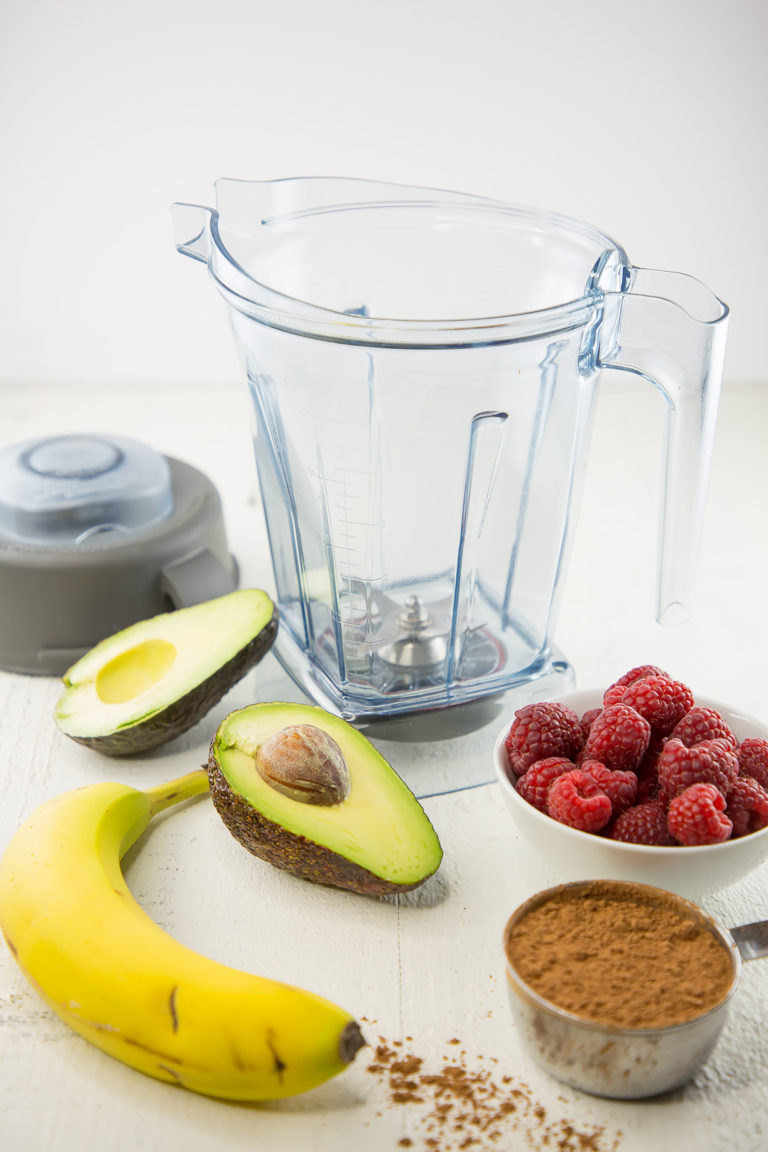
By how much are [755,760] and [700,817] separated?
0.08 m

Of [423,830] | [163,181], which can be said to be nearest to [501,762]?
[423,830]

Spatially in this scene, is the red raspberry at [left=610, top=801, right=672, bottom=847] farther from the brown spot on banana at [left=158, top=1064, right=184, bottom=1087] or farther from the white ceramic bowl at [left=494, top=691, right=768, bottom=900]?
the brown spot on banana at [left=158, top=1064, right=184, bottom=1087]

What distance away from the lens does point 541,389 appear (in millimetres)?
714

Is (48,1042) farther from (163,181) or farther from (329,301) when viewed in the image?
(163,181)

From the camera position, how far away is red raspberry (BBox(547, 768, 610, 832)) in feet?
1.97

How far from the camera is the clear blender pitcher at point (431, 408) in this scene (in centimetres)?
68

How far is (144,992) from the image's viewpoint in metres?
0.54

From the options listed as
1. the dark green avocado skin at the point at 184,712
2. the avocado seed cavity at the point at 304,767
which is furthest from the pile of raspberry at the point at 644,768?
the dark green avocado skin at the point at 184,712

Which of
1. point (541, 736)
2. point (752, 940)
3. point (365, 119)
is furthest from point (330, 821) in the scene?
point (365, 119)

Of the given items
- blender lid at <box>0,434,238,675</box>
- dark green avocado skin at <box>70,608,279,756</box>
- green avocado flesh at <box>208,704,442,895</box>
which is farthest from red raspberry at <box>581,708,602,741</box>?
blender lid at <box>0,434,238,675</box>

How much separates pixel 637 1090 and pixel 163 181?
52.2 inches

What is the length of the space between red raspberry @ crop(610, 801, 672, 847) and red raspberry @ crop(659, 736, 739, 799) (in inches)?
0.5

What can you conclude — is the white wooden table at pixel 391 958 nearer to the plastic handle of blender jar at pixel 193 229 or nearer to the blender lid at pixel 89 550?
the blender lid at pixel 89 550

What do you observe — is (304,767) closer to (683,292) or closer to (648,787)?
(648,787)
